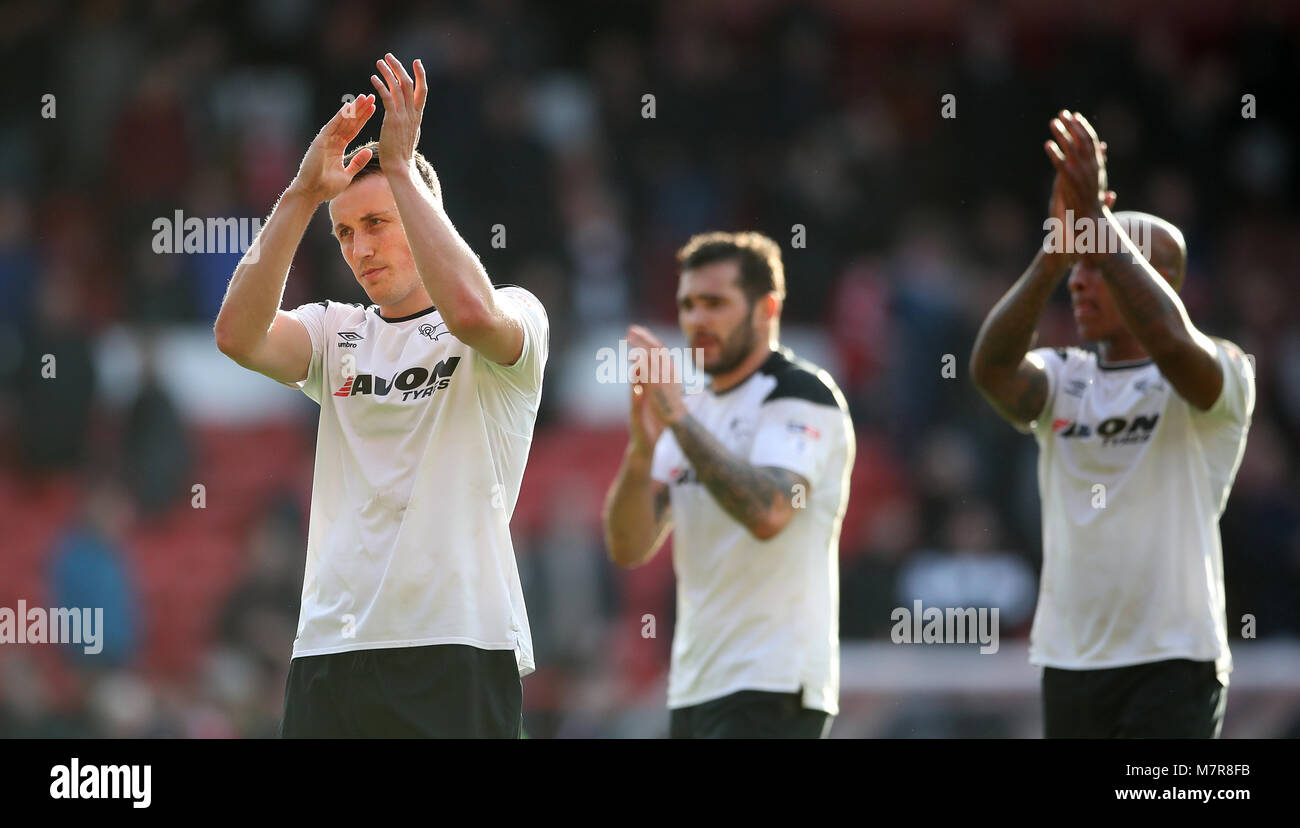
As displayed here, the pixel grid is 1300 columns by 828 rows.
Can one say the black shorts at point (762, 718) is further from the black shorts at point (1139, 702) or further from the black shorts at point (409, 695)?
the black shorts at point (409, 695)

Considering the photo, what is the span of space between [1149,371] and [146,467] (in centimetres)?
714

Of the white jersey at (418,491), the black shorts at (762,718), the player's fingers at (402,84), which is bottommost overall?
the black shorts at (762,718)

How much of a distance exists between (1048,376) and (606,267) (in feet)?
22.0

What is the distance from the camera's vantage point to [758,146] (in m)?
13.5

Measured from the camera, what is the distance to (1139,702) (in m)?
5.45

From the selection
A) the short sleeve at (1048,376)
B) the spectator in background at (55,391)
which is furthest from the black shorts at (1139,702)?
the spectator in background at (55,391)

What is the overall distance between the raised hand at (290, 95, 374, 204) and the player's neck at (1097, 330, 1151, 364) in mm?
3000

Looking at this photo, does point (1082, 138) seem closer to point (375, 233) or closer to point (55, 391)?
point (375, 233)

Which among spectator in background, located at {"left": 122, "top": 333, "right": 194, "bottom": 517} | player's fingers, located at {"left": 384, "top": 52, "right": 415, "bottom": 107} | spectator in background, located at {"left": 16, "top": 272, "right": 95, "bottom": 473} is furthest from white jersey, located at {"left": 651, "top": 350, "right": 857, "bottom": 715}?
spectator in background, located at {"left": 16, "top": 272, "right": 95, "bottom": 473}

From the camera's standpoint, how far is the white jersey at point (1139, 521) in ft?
18.0

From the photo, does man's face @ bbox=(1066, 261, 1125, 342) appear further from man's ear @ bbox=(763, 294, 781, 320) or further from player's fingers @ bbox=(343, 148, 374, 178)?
player's fingers @ bbox=(343, 148, 374, 178)

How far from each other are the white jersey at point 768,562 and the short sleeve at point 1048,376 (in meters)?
0.71

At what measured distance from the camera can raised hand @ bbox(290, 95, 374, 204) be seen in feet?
13.9
